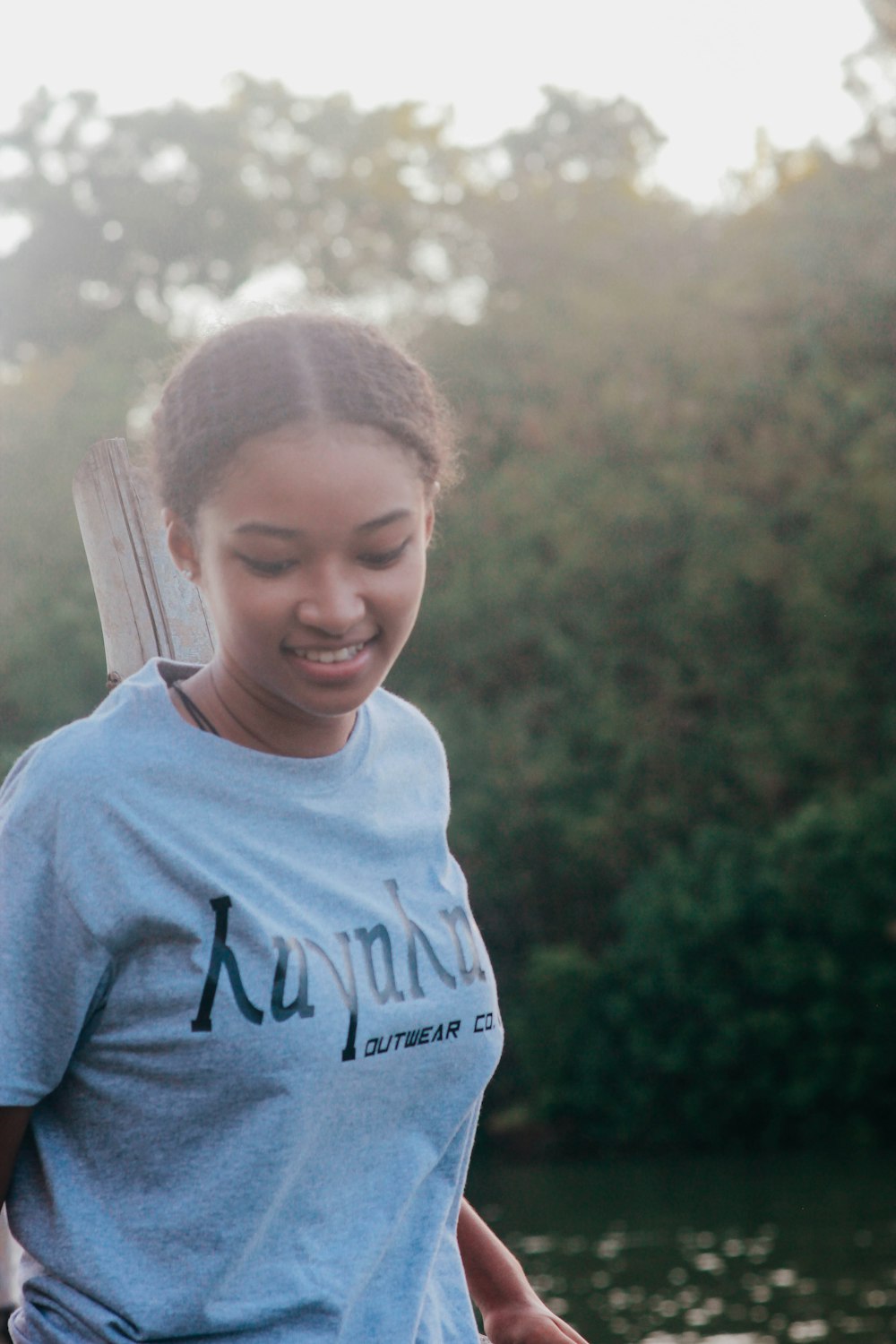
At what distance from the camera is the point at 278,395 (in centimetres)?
157

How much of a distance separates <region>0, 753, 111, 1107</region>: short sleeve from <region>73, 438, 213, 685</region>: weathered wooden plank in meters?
0.64

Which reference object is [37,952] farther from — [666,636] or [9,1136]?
[666,636]

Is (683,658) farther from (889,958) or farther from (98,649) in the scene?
(98,649)

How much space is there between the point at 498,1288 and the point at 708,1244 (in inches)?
653

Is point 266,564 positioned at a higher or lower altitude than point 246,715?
higher

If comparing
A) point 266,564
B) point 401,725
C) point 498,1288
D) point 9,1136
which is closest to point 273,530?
point 266,564

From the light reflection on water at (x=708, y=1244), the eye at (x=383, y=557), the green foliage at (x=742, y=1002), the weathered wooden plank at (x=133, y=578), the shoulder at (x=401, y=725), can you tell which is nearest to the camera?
the eye at (x=383, y=557)

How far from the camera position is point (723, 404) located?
81.5 ft

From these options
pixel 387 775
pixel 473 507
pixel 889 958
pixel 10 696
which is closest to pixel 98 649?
pixel 10 696

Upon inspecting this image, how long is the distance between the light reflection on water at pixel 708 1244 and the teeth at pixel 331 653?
42.7 feet

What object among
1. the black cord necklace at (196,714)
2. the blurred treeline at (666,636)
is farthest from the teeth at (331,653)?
the blurred treeline at (666,636)

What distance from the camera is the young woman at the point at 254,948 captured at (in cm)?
148

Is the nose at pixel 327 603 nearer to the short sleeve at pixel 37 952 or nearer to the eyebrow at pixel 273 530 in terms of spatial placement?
the eyebrow at pixel 273 530

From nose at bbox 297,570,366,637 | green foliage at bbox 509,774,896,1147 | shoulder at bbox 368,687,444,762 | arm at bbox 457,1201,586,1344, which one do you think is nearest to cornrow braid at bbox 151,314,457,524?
nose at bbox 297,570,366,637
